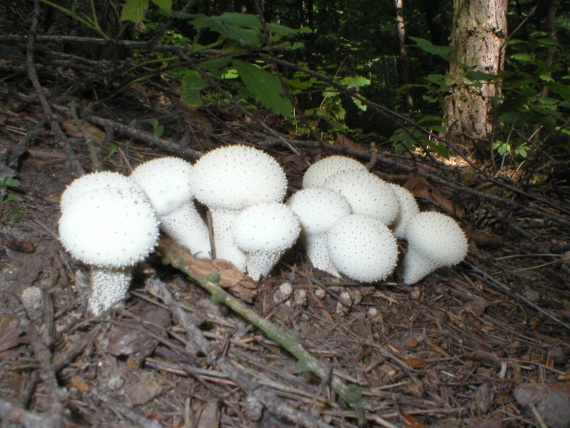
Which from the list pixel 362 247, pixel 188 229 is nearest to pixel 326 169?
pixel 362 247

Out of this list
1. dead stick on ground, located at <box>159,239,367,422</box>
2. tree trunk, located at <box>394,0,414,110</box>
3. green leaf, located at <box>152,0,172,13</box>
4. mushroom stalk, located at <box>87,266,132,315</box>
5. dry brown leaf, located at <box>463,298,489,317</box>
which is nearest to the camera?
dead stick on ground, located at <box>159,239,367,422</box>

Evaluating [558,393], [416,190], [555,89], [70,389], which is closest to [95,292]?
[70,389]

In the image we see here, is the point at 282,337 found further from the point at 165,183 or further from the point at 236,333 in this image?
the point at 165,183

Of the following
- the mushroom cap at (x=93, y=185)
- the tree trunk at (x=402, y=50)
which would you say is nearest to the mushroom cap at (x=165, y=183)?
the mushroom cap at (x=93, y=185)

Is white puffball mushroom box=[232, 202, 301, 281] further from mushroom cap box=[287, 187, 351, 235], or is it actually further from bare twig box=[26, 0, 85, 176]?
bare twig box=[26, 0, 85, 176]

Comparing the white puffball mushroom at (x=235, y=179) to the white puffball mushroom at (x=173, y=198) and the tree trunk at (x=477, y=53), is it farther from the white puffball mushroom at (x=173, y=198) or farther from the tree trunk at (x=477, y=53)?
the tree trunk at (x=477, y=53)

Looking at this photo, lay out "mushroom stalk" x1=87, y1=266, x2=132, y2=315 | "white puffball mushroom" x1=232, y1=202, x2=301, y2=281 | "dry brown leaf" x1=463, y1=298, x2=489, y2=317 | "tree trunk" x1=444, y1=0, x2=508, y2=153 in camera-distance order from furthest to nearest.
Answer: "tree trunk" x1=444, y1=0, x2=508, y2=153
"dry brown leaf" x1=463, y1=298, x2=489, y2=317
"white puffball mushroom" x1=232, y1=202, x2=301, y2=281
"mushroom stalk" x1=87, y1=266, x2=132, y2=315

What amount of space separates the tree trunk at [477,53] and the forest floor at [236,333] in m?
3.23

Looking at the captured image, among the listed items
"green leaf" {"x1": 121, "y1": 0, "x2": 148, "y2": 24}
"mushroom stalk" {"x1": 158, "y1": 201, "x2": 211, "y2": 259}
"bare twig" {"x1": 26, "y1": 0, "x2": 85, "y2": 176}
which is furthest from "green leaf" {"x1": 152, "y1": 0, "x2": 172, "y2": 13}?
"mushroom stalk" {"x1": 158, "y1": 201, "x2": 211, "y2": 259}

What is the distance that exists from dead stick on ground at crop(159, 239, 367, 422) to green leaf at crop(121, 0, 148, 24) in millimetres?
1239

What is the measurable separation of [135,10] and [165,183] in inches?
37.0

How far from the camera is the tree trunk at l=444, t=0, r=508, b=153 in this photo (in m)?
5.82

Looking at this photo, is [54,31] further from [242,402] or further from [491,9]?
[491,9]

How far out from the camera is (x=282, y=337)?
66.0 inches
